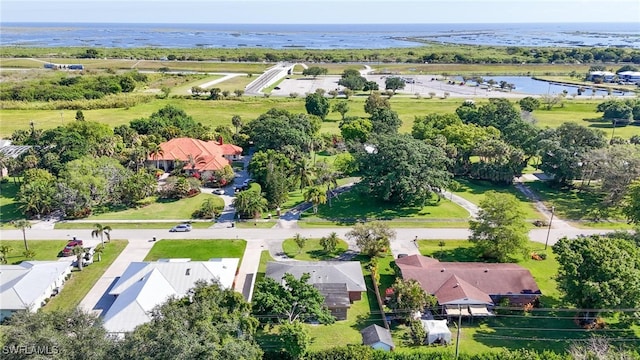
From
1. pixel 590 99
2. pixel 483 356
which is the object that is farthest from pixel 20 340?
pixel 590 99

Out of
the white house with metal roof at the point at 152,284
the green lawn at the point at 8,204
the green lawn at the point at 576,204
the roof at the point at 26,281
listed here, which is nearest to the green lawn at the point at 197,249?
the white house with metal roof at the point at 152,284

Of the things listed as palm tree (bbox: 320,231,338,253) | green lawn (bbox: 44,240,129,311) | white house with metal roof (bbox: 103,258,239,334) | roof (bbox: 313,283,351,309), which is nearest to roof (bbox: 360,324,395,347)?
roof (bbox: 313,283,351,309)

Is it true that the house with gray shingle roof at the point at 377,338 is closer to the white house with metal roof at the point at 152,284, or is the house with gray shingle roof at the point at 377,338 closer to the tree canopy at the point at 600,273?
the white house with metal roof at the point at 152,284

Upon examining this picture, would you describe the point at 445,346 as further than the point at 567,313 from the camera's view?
No

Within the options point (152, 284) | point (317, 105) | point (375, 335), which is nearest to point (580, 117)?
point (317, 105)

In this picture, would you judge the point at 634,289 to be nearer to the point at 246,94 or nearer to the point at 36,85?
the point at 246,94
